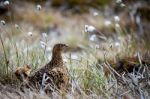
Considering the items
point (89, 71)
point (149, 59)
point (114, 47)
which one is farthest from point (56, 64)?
point (114, 47)

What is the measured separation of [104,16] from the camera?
1602 centimetres

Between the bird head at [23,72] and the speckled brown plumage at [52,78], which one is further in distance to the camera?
the bird head at [23,72]

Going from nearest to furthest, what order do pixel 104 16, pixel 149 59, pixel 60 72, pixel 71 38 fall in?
pixel 60 72 < pixel 149 59 < pixel 71 38 < pixel 104 16

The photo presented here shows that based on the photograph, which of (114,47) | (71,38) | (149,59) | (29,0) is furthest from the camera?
(29,0)

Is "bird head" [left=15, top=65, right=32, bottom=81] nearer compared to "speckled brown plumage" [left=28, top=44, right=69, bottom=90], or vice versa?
"speckled brown plumage" [left=28, top=44, right=69, bottom=90]

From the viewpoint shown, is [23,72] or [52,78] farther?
[23,72]

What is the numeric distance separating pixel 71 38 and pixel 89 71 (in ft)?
23.2

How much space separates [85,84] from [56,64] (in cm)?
38

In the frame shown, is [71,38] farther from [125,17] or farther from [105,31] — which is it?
[125,17]

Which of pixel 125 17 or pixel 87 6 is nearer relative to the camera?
pixel 125 17

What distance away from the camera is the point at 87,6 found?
58.5 feet

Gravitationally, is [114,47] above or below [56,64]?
below

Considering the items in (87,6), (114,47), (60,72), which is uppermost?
(60,72)

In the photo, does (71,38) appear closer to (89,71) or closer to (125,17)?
(125,17)
